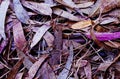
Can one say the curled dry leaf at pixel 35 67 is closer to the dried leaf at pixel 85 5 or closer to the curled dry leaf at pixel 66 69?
the curled dry leaf at pixel 66 69

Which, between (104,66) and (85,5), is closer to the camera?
(104,66)

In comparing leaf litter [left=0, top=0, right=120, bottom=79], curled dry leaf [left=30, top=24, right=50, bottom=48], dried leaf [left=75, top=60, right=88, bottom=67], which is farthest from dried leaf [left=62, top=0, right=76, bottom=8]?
dried leaf [left=75, top=60, right=88, bottom=67]

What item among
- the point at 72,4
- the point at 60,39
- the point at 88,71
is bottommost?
the point at 88,71

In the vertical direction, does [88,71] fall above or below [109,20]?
below

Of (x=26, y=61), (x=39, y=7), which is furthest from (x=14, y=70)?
(x=39, y=7)

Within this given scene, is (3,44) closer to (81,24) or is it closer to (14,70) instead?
(14,70)

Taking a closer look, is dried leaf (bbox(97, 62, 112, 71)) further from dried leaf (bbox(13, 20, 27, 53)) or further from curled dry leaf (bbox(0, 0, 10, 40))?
curled dry leaf (bbox(0, 0, 10, 40))

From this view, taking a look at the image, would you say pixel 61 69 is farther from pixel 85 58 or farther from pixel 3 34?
pixel 3 34

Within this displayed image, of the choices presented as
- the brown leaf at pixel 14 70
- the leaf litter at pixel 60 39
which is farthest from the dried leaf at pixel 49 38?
the brown leaf at pixel 14 70
